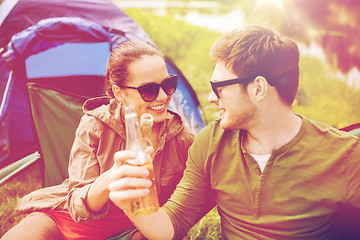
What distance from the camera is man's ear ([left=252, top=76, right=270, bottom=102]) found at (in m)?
1.70

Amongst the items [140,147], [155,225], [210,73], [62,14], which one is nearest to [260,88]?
[140,147]

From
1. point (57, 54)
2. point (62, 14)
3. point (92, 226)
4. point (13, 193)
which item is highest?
point (62, 14)

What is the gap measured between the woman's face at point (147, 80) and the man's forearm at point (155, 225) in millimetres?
630

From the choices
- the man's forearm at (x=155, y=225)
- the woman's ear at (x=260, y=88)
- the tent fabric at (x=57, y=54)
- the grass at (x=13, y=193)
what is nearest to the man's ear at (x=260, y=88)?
the woman's ear at (x=260, y=88)

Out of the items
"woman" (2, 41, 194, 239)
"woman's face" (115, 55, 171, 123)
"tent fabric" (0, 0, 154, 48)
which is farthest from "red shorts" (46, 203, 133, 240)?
"tent fabric" (0, 0, 154, 48)

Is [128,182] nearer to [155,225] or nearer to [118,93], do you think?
[155,225]

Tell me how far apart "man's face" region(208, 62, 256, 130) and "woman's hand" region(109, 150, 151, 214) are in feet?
2.14

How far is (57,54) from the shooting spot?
12.2 ft

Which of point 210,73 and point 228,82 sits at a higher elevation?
point 228,82

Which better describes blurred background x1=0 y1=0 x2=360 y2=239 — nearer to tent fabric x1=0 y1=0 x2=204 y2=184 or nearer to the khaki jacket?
tent fabric x1=0 y1=0 x2=204 y2=184

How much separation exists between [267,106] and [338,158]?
0.42 meters

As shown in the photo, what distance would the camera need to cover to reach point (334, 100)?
6.50 meters

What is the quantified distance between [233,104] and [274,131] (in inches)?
10.1

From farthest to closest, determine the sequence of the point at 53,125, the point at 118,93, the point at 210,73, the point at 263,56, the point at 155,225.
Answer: the point at 210,73 < the point at 53,125 < the point at 118,93 < the point at 263,56 < the point at 155,225
